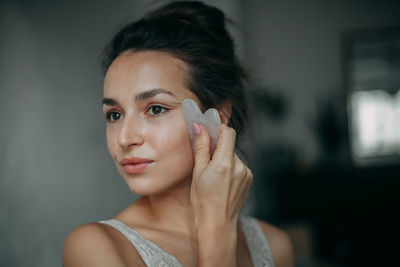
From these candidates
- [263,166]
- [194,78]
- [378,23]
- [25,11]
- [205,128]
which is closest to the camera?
[205,128]

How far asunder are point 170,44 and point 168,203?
51 centimetres

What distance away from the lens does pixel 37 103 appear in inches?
48.5

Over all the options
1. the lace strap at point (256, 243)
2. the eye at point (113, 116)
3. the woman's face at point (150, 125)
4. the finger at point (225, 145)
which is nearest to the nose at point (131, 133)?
the woman's face at point (150, 125)

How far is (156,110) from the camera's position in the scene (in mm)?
1021

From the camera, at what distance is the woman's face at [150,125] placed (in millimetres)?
985

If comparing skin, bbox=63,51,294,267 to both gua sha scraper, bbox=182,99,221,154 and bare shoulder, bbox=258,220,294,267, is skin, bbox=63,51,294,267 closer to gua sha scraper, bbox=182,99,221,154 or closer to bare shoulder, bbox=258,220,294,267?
gua sha scraper, bbox=182,99,221,154

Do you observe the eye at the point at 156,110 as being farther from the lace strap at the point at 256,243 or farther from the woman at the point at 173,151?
the lace strap at the point at 256,243

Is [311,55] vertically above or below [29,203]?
above

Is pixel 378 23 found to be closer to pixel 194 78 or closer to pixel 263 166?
pixel 263 166

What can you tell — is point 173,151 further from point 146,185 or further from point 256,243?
point 256,243

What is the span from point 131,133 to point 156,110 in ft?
0.33

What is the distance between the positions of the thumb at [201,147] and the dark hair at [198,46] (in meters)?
0.19

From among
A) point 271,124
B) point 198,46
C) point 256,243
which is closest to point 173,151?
point 198,46

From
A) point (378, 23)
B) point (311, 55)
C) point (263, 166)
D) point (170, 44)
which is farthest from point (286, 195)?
point (170, 44)
